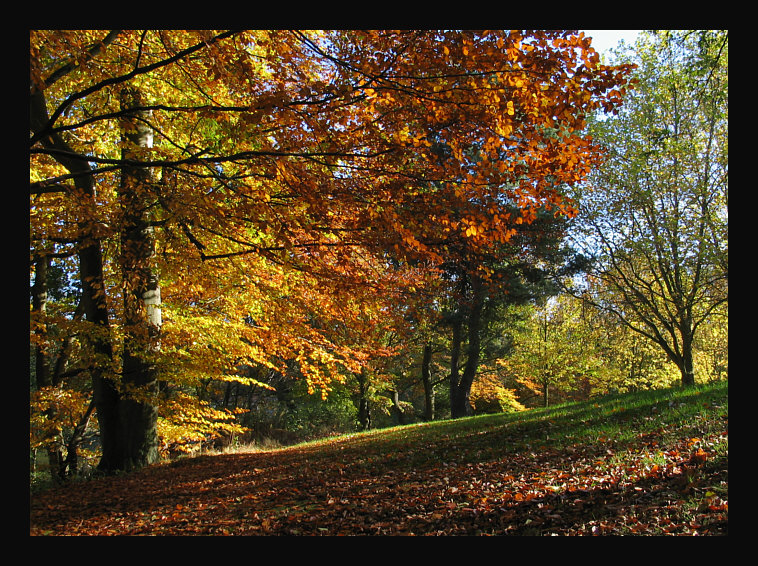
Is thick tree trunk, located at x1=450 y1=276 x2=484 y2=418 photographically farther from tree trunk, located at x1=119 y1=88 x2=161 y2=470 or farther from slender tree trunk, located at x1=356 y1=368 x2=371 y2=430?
tree trunk, located at x1=119 y1=88 x2=161 y2=470

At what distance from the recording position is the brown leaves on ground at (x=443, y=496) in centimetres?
397

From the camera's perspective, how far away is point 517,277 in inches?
720

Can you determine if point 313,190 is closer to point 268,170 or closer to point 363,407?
point 268,170

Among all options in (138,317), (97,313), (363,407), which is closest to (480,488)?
(138,317)

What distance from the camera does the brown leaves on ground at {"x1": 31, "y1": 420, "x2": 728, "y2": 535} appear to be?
397 cm

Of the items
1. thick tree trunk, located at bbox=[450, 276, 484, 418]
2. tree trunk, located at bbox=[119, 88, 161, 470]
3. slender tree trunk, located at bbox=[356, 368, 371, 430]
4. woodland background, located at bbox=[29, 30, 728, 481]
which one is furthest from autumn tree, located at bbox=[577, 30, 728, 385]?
slender tree trunk, located at bbox=[356, 368, 371, 430]

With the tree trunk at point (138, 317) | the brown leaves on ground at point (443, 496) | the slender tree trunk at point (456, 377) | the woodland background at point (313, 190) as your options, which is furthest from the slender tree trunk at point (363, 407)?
the brown leaves on ground at point (443, 496)

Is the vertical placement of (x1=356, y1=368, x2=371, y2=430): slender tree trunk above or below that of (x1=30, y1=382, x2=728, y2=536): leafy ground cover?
below

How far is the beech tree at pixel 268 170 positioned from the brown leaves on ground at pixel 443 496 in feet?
8.95

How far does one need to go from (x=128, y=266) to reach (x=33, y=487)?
4.87 meters

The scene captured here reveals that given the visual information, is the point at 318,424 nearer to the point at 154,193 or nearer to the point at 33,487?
the point at 33,487

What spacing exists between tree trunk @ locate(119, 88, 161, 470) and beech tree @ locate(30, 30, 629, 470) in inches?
1.7
